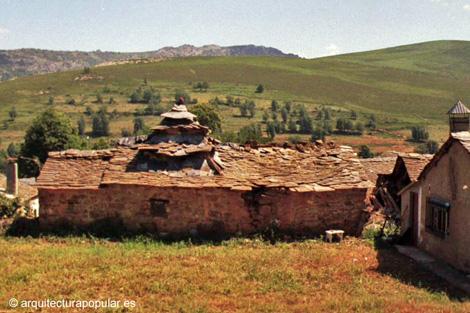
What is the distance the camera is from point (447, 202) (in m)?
13.9

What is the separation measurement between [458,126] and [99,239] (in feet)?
42.5

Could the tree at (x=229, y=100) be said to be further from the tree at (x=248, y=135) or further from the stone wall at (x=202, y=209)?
the stone wall at (x=202, y=209)

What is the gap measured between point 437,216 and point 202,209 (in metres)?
7.67

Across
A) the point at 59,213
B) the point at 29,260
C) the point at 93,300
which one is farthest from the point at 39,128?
the point at 93,300

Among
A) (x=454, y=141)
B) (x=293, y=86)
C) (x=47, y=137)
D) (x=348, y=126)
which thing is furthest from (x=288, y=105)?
(x=454, y=141)

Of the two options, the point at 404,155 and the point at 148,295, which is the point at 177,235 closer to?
the point at 148,295

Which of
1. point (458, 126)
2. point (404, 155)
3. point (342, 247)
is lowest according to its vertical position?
point (342, 247)

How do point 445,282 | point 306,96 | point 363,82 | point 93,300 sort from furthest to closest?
point 363,82
point 306,96
point 445,282
point 93,300

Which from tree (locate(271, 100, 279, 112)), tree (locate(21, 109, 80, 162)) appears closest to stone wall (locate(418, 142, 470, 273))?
tree (locate(21, 109, 80, 162))

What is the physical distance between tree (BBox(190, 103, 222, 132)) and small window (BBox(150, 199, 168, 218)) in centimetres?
4346

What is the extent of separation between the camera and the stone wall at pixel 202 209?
56.7ft

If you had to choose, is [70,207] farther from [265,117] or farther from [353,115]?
[353,115]

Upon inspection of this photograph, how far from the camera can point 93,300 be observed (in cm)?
1092

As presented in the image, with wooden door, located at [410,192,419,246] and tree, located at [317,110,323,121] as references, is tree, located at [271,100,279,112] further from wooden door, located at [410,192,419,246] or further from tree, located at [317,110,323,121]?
wooden door, located at [410,192,419,246]
